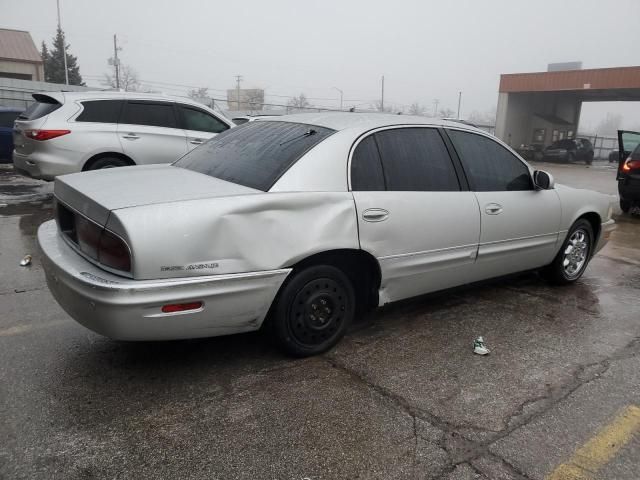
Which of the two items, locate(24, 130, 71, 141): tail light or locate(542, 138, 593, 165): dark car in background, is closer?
locate(24, 130, 71, 141): tail light

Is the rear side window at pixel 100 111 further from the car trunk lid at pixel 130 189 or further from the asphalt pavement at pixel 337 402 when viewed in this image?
the car trunk lid at pixel 130 189

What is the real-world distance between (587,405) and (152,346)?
2654mm

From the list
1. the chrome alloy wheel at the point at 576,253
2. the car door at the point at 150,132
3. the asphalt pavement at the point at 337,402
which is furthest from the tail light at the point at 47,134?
the chrome alloy wheel at the point at 576,253

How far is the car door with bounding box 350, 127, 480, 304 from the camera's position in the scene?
10.8 feet

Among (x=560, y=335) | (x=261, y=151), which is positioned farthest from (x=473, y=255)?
(x=261, y=151)

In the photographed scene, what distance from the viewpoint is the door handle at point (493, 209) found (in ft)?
13.1

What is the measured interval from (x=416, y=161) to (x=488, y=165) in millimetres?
869

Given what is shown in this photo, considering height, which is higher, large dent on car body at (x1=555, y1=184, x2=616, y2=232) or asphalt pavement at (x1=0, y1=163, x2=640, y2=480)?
large dent on car body at (x1=555, y1=184, x2=616, y2=232)

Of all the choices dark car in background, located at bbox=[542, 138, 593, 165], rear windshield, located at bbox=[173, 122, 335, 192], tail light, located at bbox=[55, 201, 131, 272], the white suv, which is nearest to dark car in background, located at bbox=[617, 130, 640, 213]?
the white suv

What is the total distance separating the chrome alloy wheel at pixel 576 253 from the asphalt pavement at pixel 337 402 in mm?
934

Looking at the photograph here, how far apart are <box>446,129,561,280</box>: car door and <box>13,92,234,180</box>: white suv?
16.4 ft

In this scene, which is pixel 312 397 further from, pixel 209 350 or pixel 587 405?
pixel 587 405

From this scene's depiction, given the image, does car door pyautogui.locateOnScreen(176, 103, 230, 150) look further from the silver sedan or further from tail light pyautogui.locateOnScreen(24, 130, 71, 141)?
the silver sedan

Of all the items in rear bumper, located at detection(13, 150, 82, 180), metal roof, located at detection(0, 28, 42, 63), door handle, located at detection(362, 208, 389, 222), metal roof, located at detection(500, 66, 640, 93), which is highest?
metal roof, located at detection(0, 28, 42, 63)
